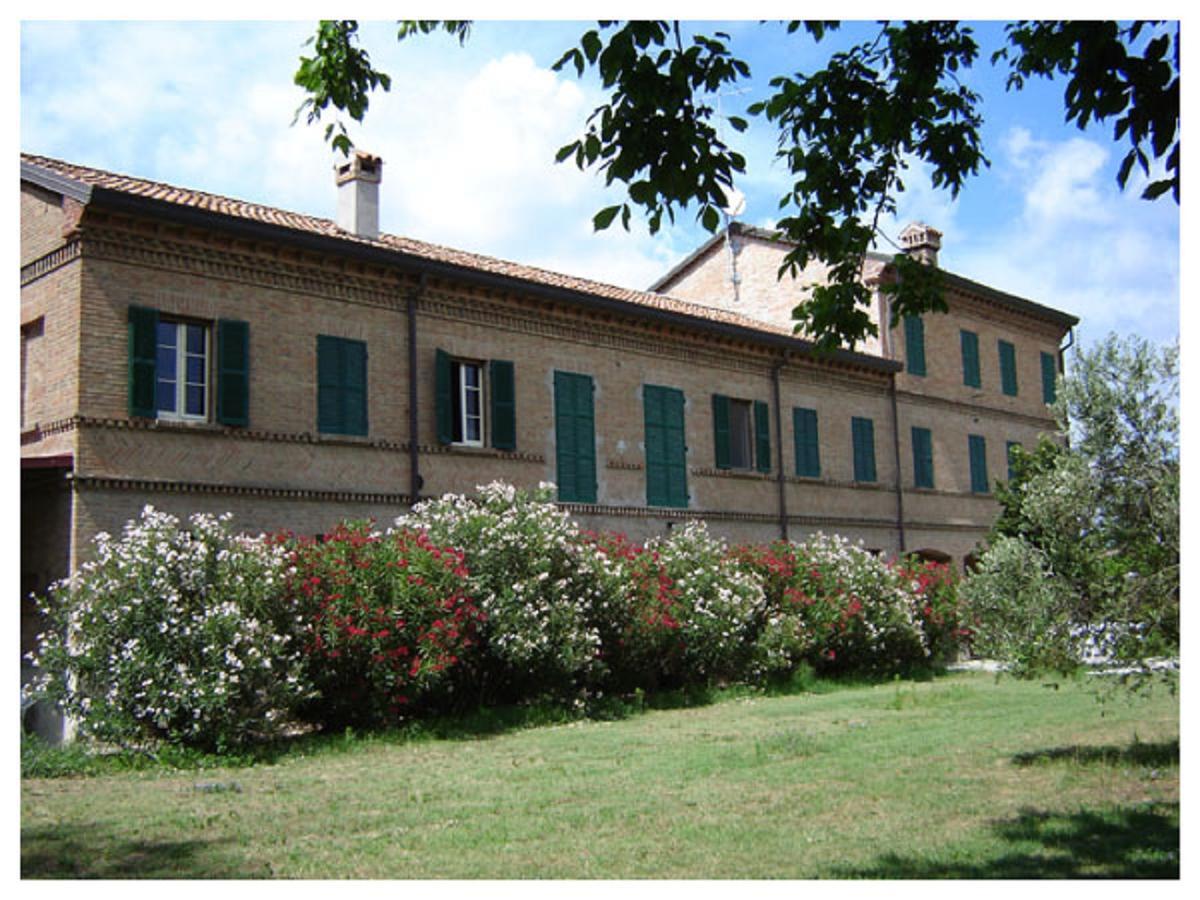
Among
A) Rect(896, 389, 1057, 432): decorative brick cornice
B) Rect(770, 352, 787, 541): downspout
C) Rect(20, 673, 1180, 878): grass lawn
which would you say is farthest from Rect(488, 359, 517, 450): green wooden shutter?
Rect(896, 389, 1057, 432): decorative brick cornice

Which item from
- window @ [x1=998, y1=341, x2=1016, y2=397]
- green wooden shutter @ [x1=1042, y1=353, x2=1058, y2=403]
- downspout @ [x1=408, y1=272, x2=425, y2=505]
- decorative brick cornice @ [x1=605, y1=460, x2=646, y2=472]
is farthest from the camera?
green wooden shutter @ [x1=1042, y1=353, x2=1058, y2=403]

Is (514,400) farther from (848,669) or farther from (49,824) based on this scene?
(49,824)

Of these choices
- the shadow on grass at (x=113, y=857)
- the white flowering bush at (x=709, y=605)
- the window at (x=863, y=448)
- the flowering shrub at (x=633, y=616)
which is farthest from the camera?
the window at (x=863, y=448)

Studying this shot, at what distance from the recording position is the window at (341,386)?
1539 cm

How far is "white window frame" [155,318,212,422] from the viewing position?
45.8 ft

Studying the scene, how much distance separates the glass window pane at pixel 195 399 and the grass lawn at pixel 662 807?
4937 millimetres

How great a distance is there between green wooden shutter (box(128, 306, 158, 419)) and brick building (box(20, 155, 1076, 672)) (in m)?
0.03

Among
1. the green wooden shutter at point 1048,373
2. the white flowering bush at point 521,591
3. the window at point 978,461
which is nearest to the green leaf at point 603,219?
the white flowering bush at point 521,591

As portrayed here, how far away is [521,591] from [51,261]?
6.94 m

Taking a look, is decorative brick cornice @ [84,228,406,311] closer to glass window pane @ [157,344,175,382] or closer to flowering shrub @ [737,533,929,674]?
glass window pane @ [157,344,175,382]

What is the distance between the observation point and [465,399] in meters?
17.3

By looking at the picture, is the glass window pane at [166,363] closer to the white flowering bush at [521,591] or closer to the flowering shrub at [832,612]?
the white flowering bush at [521,591]

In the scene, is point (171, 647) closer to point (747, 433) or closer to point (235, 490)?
point (235, 490)
